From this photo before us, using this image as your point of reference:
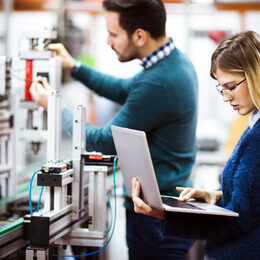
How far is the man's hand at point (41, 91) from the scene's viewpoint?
6.14ft

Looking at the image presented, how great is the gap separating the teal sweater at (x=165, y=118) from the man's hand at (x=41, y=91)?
214 millimetres

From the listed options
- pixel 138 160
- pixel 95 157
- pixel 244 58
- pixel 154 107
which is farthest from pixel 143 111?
pixel 244 58

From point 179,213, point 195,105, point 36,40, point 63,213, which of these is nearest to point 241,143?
point 179,213

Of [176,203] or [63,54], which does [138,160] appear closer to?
[176,203]

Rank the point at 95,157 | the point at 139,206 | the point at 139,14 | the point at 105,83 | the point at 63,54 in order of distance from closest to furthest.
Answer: the point at 139,206, the point at 95,157, the point at 139,14, the point at 63,54, the point at 105,83

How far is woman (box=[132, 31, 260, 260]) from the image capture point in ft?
4.47

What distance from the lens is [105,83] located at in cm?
237

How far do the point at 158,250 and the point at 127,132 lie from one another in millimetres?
702

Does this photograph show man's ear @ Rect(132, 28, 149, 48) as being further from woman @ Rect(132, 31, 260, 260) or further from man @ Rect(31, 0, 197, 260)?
woman @ Rect(132, 31, 260, 260)

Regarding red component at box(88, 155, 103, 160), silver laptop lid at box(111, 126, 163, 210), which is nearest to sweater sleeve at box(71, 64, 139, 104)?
red component at box(88, 155, 103, 160)

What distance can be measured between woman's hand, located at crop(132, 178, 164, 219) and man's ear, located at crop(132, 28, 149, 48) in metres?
0.68

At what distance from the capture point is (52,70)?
199 centimetres

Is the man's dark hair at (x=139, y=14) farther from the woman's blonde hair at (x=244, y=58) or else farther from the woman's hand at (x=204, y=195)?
the woman's hand at (x=204, y=195)

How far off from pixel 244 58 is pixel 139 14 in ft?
2.27
